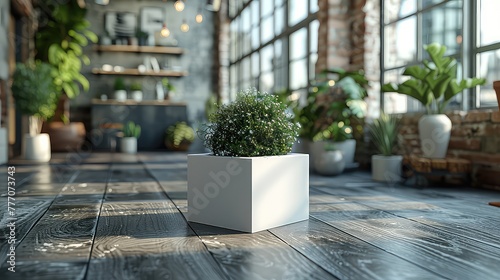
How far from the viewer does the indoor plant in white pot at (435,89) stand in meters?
3.50

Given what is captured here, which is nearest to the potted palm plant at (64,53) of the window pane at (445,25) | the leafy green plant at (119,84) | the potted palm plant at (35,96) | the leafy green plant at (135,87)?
the leafy green plant at (119,84)

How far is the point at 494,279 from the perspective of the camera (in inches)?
53.9

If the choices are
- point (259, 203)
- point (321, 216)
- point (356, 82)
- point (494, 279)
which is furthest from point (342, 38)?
point (494, 279)

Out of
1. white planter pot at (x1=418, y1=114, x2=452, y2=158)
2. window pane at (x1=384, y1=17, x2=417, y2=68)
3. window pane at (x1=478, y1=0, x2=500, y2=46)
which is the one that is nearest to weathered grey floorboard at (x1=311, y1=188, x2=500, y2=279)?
white planter pot at (x1=418, y1=114, x2=452, y2=158)

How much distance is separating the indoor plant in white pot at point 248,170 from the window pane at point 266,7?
549 cm

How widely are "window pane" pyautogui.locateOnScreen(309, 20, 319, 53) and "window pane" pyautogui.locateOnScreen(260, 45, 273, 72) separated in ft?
4.97

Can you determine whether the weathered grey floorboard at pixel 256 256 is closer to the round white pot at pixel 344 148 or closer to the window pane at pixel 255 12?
the round white pot at pixel 344 148

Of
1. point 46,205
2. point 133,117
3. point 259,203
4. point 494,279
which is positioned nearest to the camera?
point 494,279

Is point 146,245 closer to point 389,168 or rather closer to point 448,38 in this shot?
point 389,168

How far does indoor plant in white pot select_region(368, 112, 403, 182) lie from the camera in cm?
392

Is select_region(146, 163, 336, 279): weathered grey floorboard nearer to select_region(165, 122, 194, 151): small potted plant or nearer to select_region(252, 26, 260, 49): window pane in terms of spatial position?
select_region(252, 26, 260, 49): window pane

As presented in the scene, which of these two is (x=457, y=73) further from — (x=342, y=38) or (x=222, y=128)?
(x=222, y=128)

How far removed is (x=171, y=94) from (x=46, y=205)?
7196mm

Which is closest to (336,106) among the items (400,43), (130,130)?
(400,43)
